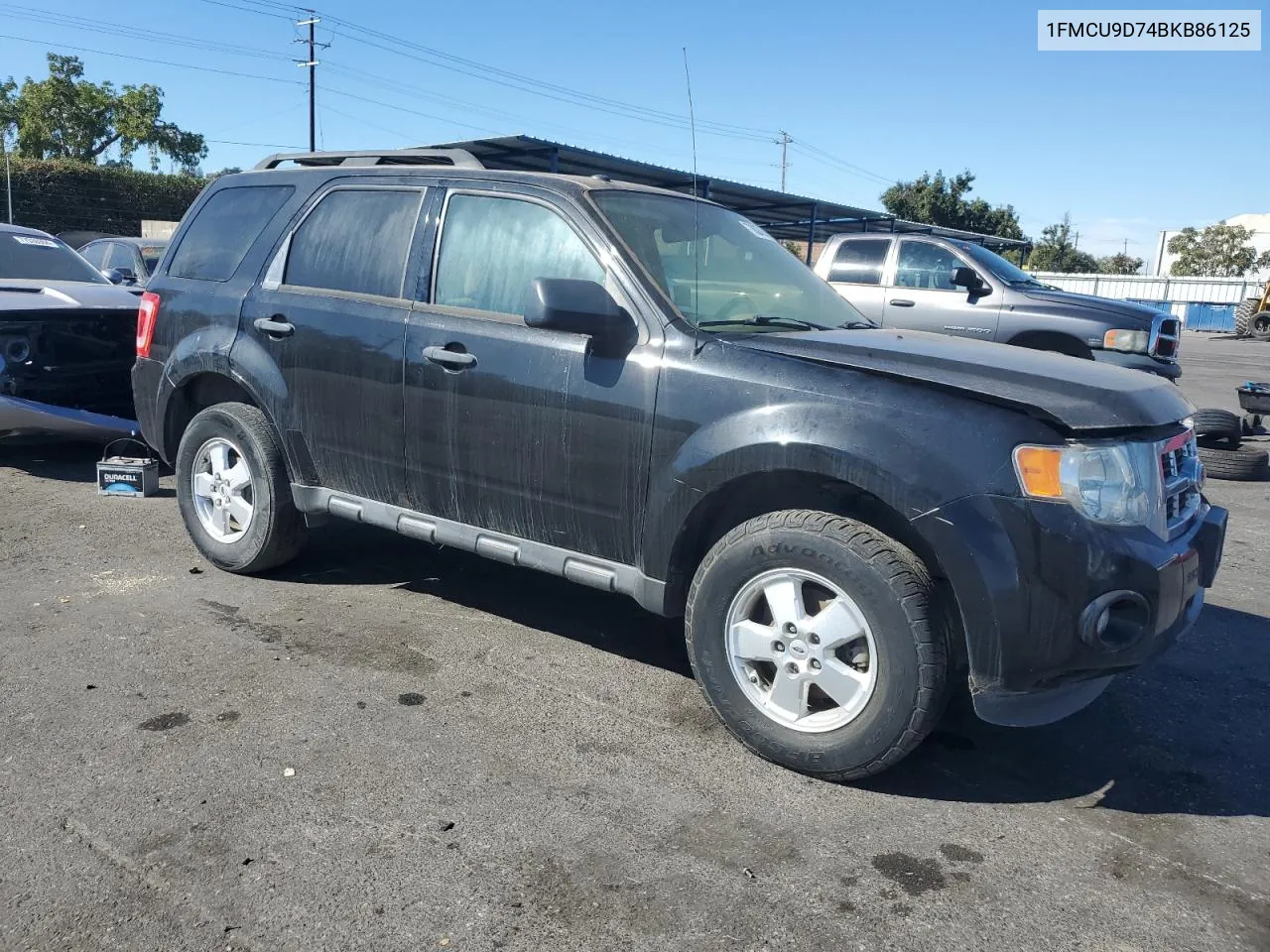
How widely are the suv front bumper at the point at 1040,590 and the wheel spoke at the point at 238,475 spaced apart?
327 cm

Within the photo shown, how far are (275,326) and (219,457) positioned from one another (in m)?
0.79

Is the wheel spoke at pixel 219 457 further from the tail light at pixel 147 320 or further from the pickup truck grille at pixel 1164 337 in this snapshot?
the pickup truck grille at pixel 1164 337

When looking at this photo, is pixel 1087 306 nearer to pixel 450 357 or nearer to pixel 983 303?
pixel 983 303

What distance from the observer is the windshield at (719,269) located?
386 centimetres

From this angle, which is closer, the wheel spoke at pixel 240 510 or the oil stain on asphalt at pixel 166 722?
the oil stain on asphalt at pixel 166 722

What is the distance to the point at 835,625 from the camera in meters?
3.16

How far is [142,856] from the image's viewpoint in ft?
8.82

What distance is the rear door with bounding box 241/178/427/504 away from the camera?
431cm

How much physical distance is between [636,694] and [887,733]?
1.11 m

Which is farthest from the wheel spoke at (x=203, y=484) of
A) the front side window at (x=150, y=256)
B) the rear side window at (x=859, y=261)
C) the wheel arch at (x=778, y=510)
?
the front side window at (x=150, y=256)

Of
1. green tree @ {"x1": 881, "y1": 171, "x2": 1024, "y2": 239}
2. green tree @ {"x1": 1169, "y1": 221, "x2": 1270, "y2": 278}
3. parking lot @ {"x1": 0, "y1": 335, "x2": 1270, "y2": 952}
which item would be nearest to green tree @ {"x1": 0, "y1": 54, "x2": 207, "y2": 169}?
green tree @ {"x1": 881, "y1": 171, "x2": 1024, "y2": 239}

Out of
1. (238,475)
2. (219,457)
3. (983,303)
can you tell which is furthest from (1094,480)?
(983,303)

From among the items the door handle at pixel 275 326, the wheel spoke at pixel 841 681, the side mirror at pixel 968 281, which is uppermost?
the side mirror at pixel 968 281

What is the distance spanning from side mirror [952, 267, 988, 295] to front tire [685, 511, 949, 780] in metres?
7.64
